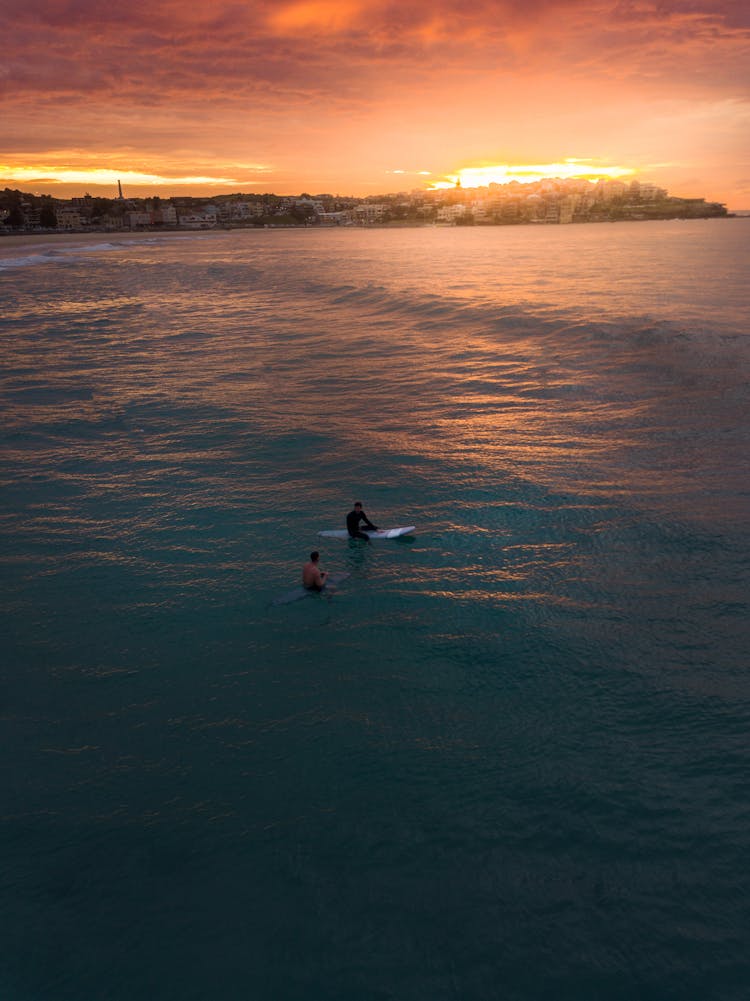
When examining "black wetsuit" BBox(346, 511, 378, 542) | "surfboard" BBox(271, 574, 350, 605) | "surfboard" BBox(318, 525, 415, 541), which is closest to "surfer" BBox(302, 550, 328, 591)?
"surfboard" BBox(271, 574, 350, 605)

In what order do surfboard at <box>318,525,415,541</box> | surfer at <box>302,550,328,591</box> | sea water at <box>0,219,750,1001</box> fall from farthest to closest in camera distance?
1. surfboard at <box>318,525,415,541</box>
2. surfer at <box>302,550,328,591</box>
3. sea water at <box>0,219,750,1001</box>

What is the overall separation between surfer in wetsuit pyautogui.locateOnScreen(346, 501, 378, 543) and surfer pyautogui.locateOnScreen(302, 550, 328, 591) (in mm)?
2609

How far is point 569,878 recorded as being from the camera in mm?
10320

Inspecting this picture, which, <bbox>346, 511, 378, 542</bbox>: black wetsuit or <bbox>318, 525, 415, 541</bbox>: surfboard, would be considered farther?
<bbox>318, 525, 415, 541</bbox>: surfboard

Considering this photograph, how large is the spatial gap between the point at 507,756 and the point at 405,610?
5.50 metres

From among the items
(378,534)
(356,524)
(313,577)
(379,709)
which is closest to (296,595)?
(313,577)

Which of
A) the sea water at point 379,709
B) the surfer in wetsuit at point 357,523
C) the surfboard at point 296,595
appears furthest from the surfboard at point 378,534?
the surfboard at point 296,595

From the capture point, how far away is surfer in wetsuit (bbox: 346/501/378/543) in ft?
66.3

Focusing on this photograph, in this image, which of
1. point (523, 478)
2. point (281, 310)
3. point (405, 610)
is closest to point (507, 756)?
point (405, 610)

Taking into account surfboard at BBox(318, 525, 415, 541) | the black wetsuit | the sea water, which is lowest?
the sea water

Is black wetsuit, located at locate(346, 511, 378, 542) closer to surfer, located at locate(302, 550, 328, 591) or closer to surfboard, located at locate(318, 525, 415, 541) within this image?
surfboard, located at locate(318, 525, 415, 541)

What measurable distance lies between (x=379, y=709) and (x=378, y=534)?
7.66 metres

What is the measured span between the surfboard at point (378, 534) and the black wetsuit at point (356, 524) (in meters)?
0.14

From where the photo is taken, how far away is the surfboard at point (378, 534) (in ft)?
68.2
